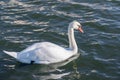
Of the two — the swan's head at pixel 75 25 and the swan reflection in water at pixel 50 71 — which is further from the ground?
the swan's head at pixel 75 25

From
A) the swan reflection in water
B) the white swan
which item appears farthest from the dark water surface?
the white swan

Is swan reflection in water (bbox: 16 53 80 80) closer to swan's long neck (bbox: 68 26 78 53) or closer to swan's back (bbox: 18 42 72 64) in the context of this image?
swan's back (bbox: 18 42 72 64)

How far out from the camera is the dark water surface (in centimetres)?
1572

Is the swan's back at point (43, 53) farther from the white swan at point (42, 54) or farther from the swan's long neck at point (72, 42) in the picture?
the swan's long neck at point (72, 42)

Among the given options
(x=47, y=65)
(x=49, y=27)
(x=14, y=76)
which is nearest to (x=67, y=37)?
(x=49, y=27)

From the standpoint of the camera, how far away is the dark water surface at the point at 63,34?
15.7m

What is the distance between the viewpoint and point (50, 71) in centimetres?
1594

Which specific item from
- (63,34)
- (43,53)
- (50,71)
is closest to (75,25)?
(63,34)

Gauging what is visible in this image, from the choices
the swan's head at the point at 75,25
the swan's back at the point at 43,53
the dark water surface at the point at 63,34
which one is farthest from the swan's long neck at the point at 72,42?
the swan's back at the point at 43,53

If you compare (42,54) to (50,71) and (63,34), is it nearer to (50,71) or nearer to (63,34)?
(50,71)

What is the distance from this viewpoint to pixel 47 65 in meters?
16.4

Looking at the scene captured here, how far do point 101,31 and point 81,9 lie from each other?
2.43 metres

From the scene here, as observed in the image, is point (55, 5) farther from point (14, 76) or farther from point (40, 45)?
point (14, 76)

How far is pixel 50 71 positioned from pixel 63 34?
9.12 feet
